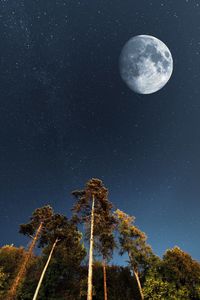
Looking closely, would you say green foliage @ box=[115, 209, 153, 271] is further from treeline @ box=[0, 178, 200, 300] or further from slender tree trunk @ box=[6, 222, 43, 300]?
slender tree trunk @ box=[6, 222, 43, 300]

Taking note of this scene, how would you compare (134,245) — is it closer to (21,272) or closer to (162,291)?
(162,291)

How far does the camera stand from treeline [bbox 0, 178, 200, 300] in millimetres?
19156

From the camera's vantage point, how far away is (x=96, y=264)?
102ft

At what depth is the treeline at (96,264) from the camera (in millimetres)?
19156

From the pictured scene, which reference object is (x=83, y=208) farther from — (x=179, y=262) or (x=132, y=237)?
(x=179, y=262)

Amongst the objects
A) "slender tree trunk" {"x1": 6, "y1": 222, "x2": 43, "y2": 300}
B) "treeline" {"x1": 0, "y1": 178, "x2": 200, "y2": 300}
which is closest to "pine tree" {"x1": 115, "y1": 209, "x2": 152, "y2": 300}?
"treeline" {"x1": 0, "y1": 178, "x2": 200, "y2": 300}

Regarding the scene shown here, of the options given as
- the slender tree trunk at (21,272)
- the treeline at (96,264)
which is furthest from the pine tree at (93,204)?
the slender tree trunk at (21,272)

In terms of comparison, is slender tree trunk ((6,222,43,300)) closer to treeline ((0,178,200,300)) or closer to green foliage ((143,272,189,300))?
treeline ((0,178,200,300))

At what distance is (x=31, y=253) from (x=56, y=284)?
954 centimetres

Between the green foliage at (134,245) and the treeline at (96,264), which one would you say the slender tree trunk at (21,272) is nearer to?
the treeline at (96,264)

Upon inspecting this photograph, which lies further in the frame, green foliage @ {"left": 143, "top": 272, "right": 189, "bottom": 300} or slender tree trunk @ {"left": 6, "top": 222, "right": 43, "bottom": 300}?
green foliage @ {"left": 143, "top": 272, "right": 189, "bottom": 300}

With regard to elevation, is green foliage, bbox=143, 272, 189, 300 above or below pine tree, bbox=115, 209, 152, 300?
below

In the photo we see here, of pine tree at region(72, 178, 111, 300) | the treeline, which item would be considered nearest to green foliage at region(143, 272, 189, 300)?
the treeline

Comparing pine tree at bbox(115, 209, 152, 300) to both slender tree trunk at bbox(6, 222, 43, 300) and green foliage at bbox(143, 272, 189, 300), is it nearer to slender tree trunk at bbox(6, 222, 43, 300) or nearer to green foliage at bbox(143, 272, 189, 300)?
green foliage at bbox(143, 272, 189, 300)
